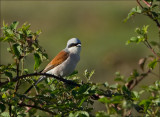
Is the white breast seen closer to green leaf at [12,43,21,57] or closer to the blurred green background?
green leaf at [12,43,21,57]

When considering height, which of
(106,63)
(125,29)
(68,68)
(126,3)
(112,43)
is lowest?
(68,68)

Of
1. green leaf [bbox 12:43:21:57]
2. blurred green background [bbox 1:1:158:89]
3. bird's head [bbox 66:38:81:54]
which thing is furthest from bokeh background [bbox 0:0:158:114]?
green leaf [bbox 12:43:21:57]

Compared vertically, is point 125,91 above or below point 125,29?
below

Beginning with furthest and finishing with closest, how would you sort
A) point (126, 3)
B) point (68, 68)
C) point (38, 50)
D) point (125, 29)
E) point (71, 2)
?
point (71, 2) < point (126, 3) < point (125, 29) < point (68, 68) < point (38, 50)

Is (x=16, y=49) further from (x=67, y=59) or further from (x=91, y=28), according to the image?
(x=91, y=28)

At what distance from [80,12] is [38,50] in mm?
19491

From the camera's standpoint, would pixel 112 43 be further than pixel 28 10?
No

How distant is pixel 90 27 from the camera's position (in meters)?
21.1

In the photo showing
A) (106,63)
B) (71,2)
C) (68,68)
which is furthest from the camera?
(71,2)

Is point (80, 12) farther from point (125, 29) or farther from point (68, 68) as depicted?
point (68, 68)

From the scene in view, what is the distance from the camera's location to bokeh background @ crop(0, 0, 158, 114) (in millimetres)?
14367

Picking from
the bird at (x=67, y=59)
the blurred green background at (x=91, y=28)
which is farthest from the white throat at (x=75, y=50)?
the blurred green background at (x=91, y=28)

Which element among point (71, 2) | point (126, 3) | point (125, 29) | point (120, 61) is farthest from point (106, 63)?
point (71, 2)

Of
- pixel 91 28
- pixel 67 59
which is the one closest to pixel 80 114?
pixel 67 59
